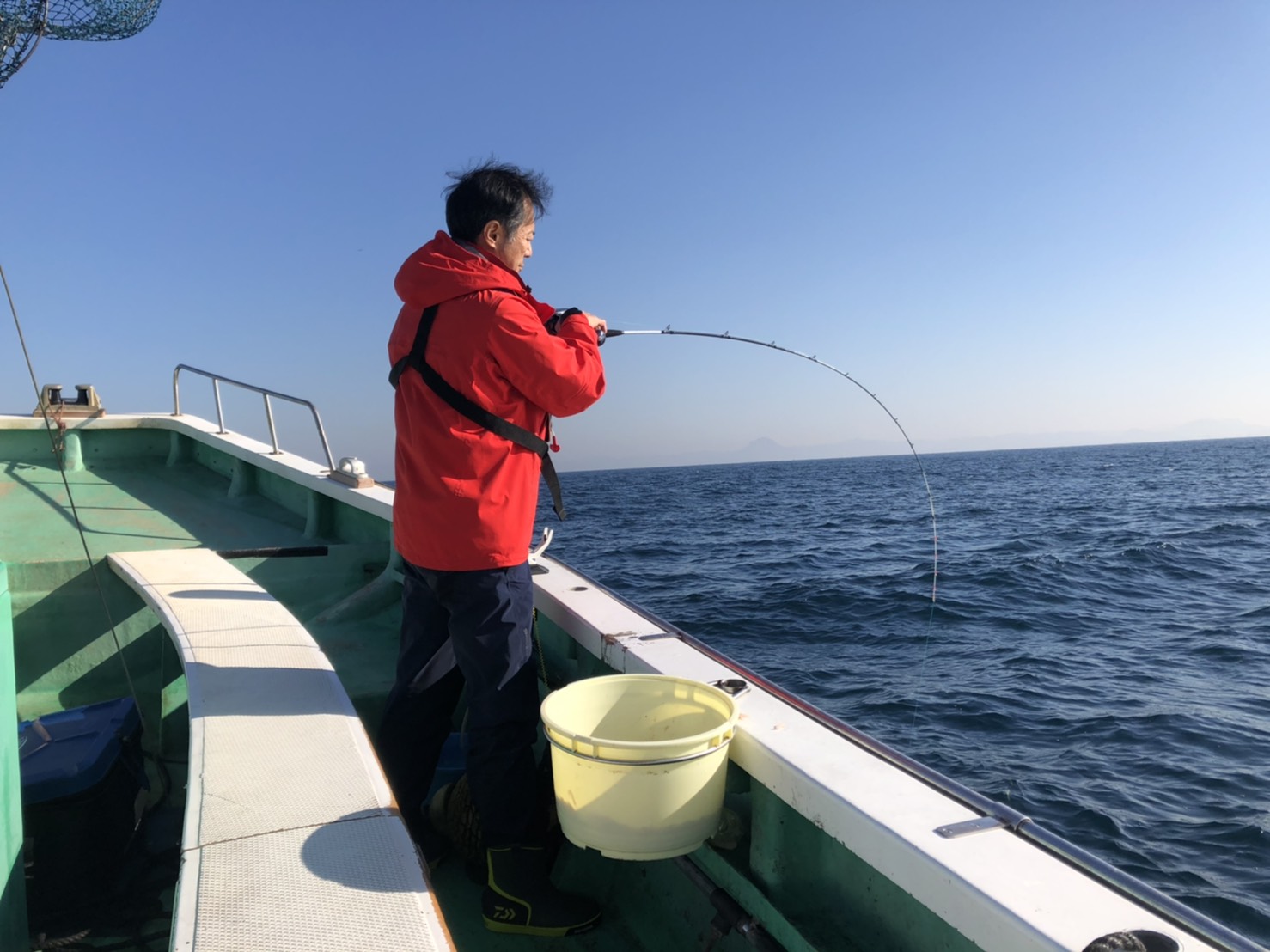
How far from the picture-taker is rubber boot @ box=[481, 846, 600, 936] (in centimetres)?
203

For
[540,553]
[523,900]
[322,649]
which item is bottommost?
[523,900]

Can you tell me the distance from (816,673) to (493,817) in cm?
593

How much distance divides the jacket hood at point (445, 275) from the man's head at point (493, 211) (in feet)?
0.28

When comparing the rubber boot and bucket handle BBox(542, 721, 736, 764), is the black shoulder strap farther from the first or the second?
the rubber boot

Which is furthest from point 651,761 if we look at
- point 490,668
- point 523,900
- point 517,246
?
point 517,246

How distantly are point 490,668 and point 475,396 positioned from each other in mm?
688

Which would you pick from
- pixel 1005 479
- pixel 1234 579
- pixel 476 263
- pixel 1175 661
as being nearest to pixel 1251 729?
pixel 1175 661

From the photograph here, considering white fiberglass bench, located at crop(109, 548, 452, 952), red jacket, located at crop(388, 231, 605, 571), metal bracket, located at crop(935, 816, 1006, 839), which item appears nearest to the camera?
white fiberglass bench, located at crop(109, 548, 452, 952)

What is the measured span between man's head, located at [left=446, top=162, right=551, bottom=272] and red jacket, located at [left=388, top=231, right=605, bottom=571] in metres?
0.08

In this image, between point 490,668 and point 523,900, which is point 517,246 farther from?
point 523,900

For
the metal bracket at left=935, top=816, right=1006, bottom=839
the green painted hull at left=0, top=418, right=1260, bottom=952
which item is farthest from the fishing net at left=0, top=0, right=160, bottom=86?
the metal bracket at left=935, top=816, right=1006, bottom=839

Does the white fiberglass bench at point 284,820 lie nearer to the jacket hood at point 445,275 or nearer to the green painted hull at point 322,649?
the green painted hull at point 322,649

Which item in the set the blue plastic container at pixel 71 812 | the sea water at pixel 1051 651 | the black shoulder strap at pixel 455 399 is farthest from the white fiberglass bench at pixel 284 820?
the sea water at pixel 1051 651

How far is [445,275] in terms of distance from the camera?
1943mm
